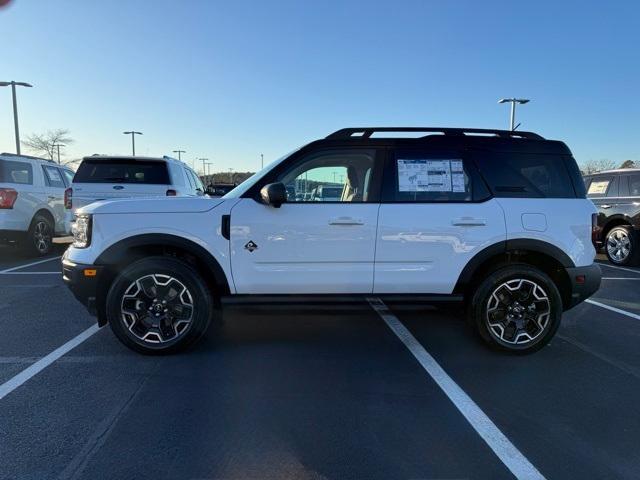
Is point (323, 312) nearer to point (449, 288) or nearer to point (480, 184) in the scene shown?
point (449, 288)

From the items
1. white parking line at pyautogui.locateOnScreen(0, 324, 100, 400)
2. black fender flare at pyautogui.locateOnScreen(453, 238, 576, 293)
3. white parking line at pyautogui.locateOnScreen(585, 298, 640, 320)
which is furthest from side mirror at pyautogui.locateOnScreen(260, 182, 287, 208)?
white parking line at pyautogui.locateOnScreen(585, 298, 640, 320)

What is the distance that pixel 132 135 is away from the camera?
154 ft

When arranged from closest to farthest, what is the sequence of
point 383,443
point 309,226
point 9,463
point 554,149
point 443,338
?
point 9,463 → point 383,443 → point 309,226 → point 554,149 → point 443,338

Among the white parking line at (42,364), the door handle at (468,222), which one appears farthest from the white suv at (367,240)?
the white parking line at (42,364)

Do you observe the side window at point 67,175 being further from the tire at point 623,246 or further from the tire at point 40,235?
the tire at point 623,246

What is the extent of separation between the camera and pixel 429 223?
13.2 ft

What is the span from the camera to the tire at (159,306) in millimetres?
3982

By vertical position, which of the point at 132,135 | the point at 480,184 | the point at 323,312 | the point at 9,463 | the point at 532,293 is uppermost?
the point at 132,135

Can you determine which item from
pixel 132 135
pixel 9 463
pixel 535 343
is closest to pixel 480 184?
pixel 535 343

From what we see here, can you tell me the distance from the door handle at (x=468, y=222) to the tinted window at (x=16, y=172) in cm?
873

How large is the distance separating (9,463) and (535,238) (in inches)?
162

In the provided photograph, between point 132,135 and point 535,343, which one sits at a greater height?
point 132,135

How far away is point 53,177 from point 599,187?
12149 millimetres

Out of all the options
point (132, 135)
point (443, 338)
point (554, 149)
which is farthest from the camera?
point (132, 135)
